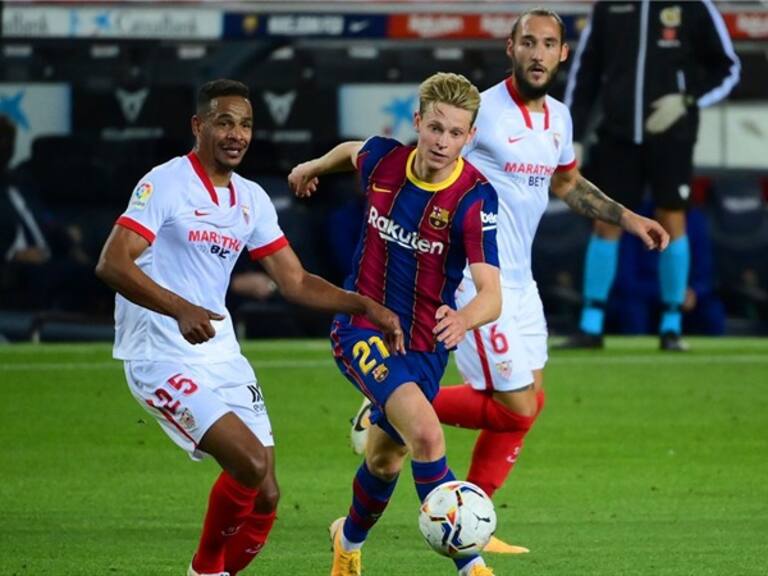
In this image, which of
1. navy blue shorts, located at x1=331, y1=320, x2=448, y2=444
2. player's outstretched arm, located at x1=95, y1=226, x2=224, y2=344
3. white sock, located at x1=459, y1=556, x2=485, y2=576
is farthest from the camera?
navy blue shorts, located at x1=331, y1=320, x2=448, y2=444

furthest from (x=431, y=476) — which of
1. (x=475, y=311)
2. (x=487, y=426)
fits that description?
(x=487, y=426)

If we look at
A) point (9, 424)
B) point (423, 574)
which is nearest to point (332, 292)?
point (423, 574)

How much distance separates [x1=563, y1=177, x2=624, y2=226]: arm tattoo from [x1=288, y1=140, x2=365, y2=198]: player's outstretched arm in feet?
4.07

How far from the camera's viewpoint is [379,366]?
8.10m

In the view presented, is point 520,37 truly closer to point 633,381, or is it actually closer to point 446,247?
point 446,247

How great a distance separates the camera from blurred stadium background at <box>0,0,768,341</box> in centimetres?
1612

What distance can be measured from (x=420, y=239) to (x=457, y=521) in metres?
1.12

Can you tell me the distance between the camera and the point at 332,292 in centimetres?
809

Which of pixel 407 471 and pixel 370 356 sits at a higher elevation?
pixel 370 356

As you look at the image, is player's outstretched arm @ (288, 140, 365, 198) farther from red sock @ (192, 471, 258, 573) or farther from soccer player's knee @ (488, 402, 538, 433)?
red sock @ (192, 471, 258, 573)

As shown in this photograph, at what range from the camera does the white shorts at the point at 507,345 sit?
9.48 meters

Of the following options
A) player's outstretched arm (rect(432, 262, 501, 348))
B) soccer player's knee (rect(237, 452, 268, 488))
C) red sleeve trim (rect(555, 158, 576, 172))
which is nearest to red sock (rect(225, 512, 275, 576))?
soccer player's knee (rect(237, 452, 268, 488))

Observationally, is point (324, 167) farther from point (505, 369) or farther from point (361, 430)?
point (361, 430)

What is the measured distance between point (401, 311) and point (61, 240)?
26.8ft
